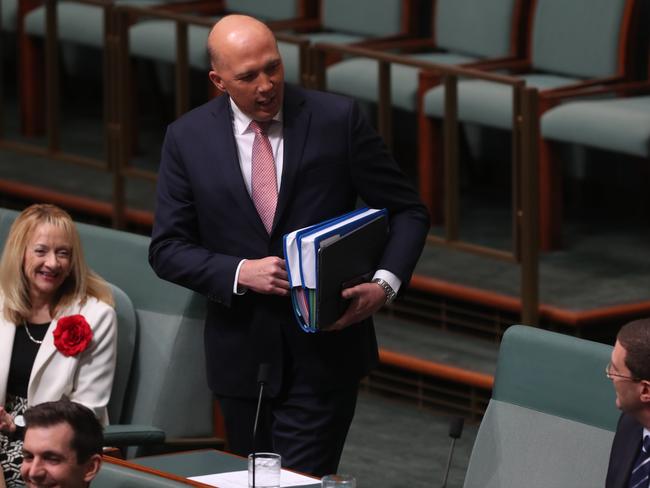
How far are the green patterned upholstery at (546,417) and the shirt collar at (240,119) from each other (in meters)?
0.59

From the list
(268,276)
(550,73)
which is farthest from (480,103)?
(268,276)

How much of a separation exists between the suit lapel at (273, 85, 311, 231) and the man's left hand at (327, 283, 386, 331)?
0.19 m

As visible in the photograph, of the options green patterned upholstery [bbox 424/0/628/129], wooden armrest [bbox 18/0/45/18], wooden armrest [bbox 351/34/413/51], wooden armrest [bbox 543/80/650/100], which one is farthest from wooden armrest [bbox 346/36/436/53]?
wooden armrest [bbox 18/0/45/18]

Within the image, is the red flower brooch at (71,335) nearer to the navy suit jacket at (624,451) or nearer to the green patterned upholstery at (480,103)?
the navy suit jacket at (624,451)

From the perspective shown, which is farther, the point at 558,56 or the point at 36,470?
the point at 558,56

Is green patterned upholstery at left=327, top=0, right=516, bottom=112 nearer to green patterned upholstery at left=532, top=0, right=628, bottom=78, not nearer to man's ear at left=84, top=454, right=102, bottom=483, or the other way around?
green patterned upholstery at left=532, top=0, right=628, bottom=78

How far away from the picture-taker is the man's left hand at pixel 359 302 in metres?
2.77

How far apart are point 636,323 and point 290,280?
60 cm

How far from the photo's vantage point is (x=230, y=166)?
9.35 feet

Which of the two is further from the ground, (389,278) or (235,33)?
(235,33)

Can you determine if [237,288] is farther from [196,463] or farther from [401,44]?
[401,44]

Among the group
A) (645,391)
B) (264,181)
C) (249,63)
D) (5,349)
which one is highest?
(249,63)

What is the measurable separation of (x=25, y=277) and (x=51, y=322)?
0.11m

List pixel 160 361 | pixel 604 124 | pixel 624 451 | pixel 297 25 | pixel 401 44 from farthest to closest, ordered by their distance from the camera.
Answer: pixel 297 25, pixel 401 44, pixel 604 124, pixel 160 361, pixel 624 451
